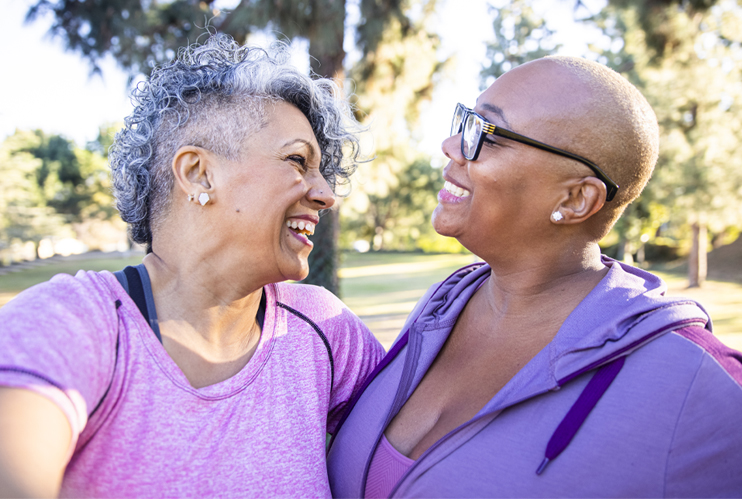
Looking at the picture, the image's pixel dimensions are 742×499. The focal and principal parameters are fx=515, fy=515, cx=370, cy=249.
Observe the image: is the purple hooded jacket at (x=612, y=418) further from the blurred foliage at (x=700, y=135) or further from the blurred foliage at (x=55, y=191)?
the blurred foliage at (x=55, y=191)

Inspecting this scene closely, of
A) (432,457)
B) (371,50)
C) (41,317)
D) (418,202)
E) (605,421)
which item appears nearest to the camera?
(41,317)

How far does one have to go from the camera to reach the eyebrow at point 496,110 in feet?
6.50

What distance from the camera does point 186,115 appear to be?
1842 mm

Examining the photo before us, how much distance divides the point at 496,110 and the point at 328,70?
7.07 meters

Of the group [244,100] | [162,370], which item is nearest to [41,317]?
[162,370]

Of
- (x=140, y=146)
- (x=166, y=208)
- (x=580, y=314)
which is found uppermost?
(x=140, y=146)

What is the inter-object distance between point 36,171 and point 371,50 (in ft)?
102

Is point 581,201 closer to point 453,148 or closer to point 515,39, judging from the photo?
point 453,148

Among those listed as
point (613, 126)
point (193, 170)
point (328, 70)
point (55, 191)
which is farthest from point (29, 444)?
point (55, 191)

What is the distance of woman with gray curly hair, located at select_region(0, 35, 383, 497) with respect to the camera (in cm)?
135

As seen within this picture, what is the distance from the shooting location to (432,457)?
1.72 metres

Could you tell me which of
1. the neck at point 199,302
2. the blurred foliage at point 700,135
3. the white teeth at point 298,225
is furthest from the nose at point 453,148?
the blurred foliage at point 700,135

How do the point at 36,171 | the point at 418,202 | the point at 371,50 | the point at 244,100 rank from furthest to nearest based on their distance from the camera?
the point at 418,202, the point at 36,171, the point at 371,50, the point at 244,100

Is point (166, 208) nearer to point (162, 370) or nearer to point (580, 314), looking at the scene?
point (162, 370)
